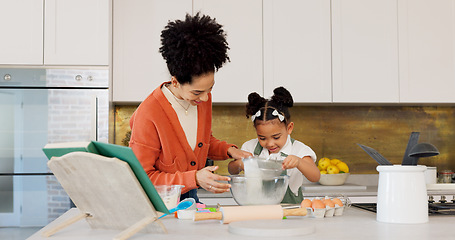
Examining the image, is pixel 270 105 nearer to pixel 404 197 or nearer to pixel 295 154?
pixel 295 154

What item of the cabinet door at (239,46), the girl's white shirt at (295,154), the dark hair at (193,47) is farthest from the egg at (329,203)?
the cabinet door at (239,46)

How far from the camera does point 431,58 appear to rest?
3223mm

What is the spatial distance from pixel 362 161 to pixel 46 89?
226cm

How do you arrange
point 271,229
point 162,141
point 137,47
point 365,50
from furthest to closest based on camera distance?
point 365,50 → point 137,47 → point 162,141 → point 271,229

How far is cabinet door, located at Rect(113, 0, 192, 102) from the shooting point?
3.04 metres

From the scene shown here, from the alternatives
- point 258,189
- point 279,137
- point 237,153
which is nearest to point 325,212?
point 258,189

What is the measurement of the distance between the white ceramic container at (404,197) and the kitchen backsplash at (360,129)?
218cm

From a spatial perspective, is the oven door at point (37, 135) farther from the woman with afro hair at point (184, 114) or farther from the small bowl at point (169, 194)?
→ the small bowl at point (169, 194)

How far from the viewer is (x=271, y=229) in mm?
→ 1087

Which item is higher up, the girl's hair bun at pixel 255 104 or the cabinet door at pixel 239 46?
the cabinet door at pixel 239 46

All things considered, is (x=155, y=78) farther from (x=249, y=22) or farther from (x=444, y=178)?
(x=444, y=178)

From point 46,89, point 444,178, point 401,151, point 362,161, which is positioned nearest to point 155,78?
point 46,89

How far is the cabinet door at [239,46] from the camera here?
3113 millimetres

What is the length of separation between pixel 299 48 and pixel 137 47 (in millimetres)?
1062
